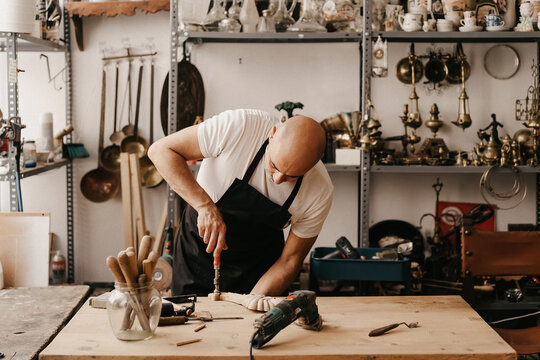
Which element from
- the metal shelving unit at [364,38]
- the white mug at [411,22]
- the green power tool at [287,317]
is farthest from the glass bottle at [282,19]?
the green power tool at [287,317]

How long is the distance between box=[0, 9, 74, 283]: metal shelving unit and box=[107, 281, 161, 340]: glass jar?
1911 millimetres

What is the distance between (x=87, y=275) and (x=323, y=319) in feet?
9.45

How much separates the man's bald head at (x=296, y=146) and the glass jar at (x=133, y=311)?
0.62 meters

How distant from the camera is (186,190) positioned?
2.48 metres

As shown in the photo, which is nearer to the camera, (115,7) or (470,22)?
(470,22)

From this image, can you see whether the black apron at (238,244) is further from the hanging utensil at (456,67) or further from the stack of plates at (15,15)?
the hanging utensil at (456,67)

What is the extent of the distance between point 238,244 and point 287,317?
869mm

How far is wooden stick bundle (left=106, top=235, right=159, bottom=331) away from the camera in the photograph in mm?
1856

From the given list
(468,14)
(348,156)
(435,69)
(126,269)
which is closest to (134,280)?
(126,269)

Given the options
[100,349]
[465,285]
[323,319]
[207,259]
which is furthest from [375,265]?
[100,349]

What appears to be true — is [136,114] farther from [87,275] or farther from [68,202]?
[87,275]

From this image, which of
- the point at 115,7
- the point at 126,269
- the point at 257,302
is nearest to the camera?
the point at 126,269

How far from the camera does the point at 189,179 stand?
252cm

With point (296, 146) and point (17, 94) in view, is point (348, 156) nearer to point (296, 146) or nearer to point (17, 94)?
point (296, 146)
